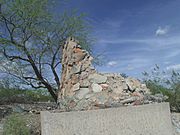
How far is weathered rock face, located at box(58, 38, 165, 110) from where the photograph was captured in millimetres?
5270

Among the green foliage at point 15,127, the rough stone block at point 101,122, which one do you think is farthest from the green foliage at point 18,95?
the rough stone block at point 101,122

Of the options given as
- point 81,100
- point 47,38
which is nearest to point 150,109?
point 81,100

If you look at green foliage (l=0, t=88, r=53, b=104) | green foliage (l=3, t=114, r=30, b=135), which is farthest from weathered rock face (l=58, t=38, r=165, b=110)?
green foliage (l=0, t=88, r=53, b=104)

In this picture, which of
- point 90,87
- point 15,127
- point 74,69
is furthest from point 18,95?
point 90,87

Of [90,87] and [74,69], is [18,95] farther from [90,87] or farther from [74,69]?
[90,87]

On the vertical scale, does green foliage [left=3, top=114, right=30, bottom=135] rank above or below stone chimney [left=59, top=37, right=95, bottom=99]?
below

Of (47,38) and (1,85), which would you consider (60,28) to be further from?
(1,85)

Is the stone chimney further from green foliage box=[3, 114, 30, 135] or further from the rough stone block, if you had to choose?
green foliage box=[3, 114, 30, 135]

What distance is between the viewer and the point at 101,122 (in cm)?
489

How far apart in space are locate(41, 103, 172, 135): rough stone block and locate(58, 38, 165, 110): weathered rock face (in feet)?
1.00

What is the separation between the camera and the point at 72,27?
13688 mm

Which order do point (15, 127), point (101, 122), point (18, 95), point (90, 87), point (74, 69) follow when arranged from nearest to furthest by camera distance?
point (101, 122) → point (90, 87) → point (74, 69) → point (15, 127) → point (18, 95)

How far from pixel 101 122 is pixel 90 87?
0.73 m

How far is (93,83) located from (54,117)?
0.92 metres
